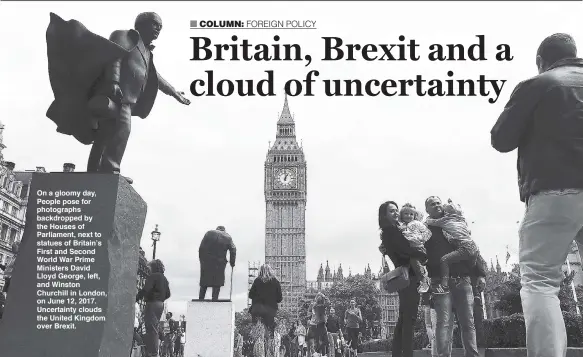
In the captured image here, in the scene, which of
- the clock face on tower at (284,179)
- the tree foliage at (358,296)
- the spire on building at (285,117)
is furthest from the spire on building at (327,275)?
the tree foliage at (358,296)

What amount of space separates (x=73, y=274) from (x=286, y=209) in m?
103

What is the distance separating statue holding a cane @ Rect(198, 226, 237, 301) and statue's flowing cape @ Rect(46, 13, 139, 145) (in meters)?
4.69

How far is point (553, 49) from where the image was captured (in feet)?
11.9

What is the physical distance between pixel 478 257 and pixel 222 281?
460 centimetres

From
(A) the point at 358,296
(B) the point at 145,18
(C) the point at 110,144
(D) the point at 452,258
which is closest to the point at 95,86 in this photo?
(C) the point at 110,144

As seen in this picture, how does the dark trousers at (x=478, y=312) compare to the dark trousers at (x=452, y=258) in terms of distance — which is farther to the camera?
the dark trousers at (x=478, y=312)

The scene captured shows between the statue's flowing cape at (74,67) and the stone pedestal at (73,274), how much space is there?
0.69 metres

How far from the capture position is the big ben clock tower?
107 m

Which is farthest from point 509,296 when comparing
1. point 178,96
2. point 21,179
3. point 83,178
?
point 21,179

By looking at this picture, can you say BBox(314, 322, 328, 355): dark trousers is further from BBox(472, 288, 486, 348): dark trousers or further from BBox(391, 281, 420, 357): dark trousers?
BBox(391, 281, 420, 357): dark trousers

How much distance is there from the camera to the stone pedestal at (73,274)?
3.99 meters

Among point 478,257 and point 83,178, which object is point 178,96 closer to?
point 83,178

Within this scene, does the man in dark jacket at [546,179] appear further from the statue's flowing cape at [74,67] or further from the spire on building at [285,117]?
the spire on building at [285,117]

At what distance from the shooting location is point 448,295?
580 cm
